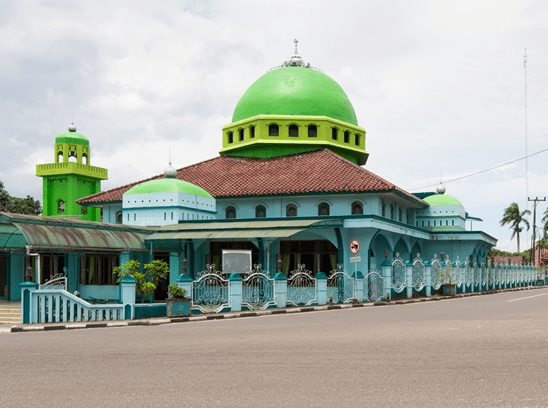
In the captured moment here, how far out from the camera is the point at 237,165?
37875 mm

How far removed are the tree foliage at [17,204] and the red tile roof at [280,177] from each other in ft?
87.3

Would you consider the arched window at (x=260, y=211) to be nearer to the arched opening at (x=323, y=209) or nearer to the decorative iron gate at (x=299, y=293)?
the arched opening at (x=323, y=209)

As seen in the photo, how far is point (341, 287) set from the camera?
91.5ft

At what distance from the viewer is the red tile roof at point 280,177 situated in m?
32.0

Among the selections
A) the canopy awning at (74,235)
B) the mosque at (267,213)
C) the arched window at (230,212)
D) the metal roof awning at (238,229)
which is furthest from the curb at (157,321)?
the arched window at (230,212)

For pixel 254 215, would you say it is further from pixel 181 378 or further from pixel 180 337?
pixel 181 378

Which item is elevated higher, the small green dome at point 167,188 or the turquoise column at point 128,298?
the small green dome at point 167,188

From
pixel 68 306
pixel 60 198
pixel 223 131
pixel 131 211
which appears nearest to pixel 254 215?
pixel 131 211

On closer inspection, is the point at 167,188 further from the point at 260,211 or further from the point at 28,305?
the point at 28,305

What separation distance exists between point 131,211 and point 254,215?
19.7 ft

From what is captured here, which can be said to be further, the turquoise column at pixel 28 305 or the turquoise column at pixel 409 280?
the turquoise column at pixel 409 280

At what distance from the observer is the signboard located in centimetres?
2438

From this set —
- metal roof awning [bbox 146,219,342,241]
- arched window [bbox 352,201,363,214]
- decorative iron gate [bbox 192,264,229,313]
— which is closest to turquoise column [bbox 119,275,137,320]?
decorative iron gate [bbox 192,264,229,313]

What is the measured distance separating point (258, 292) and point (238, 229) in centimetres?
494
